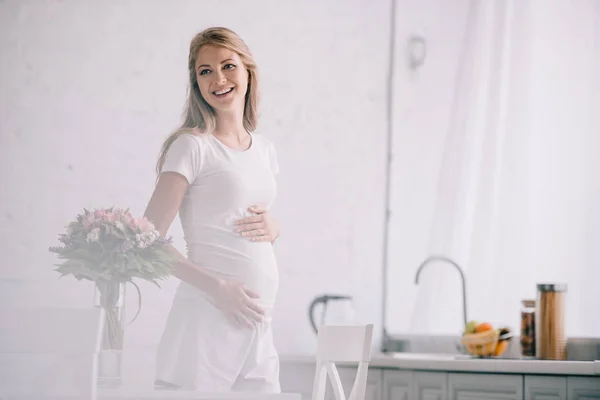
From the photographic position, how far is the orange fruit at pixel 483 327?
10.9ft

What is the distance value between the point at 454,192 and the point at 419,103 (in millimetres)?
459

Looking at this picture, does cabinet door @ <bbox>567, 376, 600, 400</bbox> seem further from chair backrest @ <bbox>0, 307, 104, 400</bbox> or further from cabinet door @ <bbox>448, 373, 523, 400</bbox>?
chair backrest @ <bbox>0, 307, 104, 400</bbox>

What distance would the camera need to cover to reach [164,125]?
314cm

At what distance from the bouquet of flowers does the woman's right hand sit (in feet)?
1.33

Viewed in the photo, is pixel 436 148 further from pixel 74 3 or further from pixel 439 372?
pixel 74 3

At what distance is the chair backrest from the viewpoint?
152cm

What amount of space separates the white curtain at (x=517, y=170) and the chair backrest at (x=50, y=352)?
2.23 metres

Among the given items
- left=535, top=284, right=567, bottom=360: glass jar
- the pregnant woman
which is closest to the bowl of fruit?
left=535, top=284, right=567, bottom=360: glass jar

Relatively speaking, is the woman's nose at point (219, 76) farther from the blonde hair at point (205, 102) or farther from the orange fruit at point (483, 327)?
the orange fruit at point (483, 327)

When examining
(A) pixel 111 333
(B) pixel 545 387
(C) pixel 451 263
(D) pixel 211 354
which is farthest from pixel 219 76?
(C) pixel 451 263

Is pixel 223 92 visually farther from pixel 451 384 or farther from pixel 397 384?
pixel 397 384

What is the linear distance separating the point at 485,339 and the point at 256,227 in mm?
1298

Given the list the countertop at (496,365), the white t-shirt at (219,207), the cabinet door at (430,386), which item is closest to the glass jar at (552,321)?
the countertop at (496,365)

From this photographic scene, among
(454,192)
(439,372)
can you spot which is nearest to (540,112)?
(454,192)
